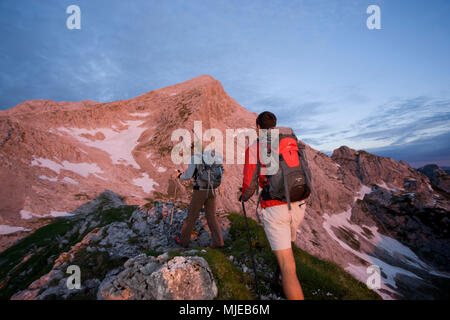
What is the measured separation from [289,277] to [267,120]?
3.22 metres

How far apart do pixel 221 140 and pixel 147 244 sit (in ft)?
166

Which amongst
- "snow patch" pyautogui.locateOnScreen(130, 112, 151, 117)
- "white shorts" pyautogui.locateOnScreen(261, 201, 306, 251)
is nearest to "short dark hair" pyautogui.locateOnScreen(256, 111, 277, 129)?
"white shorts" pyautogui.locateOnScreen(261, 201, 306, 251)

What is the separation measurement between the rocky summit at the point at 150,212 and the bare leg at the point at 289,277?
46.6 inches

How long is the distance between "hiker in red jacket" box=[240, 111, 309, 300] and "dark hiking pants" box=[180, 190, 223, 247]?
3.70 m

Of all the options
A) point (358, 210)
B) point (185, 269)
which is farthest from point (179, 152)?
Answer: point (358, 210)

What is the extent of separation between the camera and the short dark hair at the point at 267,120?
4.40 meters

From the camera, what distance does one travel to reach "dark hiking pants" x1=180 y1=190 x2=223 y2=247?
7898 mm

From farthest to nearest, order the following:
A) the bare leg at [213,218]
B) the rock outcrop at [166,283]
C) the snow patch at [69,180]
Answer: the snow patch at [69,180] → the bare leg at [213,218] → the rock outcrop at [166,283]

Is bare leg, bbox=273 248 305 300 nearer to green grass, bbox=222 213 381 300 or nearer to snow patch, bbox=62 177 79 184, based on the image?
green grass, bbox=222 213 381 300

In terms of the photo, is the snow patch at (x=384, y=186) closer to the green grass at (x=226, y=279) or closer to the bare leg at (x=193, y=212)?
the bare leg at (x=193, y=212)

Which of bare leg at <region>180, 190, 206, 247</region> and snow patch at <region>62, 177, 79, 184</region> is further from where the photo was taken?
snow patch at <region>62, 177, 79, 184</region>

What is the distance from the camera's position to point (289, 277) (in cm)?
382

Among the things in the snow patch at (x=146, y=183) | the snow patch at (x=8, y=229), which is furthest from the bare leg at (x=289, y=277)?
the snow patch at (x=146, y=183)

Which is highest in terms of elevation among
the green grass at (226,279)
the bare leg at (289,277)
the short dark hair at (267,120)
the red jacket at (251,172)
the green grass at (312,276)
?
the short dark hair at (267,120)
